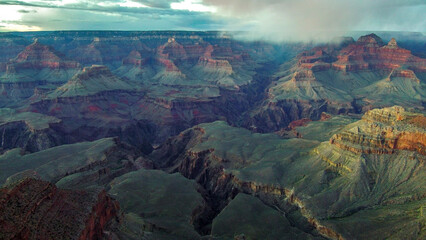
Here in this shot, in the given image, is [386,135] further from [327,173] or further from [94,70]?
[94,70]

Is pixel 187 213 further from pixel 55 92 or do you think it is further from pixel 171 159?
pixel 55 92

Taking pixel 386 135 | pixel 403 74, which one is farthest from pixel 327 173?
pixel 403 74

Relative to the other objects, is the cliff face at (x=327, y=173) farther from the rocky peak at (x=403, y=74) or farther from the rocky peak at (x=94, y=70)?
the rocky peak at (x=403, y=74)

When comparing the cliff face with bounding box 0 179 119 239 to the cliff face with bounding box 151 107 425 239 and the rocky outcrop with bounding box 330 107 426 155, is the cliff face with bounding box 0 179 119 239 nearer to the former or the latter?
the cliff face with bounding box 151 107 425 239

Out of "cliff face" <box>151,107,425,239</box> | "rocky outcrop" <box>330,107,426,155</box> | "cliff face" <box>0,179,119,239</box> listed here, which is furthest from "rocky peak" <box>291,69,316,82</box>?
"cliff face" <box>0,179,119,239</box>

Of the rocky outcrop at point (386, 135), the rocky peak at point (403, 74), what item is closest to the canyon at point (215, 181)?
the rocky outcrop at point (386, 135)

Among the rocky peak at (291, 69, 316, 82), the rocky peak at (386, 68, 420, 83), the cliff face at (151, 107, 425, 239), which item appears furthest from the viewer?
the rocky peak at (291, 69, 316, 82)
